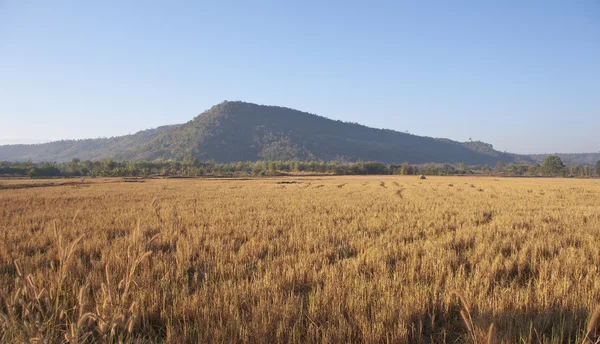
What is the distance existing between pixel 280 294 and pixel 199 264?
230 centimetres

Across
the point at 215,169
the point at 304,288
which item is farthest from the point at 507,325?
the point at 215,169

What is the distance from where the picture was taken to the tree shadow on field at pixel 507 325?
3158mm

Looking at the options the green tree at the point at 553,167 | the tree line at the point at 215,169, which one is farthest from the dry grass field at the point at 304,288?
the green tree at the point at 553,167

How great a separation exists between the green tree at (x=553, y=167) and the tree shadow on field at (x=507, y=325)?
14539 centimetres

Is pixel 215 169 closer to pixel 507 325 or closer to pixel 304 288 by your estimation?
pixel 304 288

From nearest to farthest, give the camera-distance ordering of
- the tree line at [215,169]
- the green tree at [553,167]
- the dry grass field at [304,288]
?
the dry grass field at [304,288]
the tree line at [215,169]
the green tree at [553,167]

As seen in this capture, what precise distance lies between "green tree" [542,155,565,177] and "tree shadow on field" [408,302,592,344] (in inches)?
5724

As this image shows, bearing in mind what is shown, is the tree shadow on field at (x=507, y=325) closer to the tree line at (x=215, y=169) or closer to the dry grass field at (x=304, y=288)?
the dry grass field at (x=304, y=288)

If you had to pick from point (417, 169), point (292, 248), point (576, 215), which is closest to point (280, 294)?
point (292, 248)

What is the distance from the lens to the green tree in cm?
11719

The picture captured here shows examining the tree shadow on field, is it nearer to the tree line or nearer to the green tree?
the tree line

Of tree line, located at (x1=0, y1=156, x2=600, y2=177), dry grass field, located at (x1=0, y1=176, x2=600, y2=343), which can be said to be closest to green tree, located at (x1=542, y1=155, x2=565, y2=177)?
tree line, located at (x1=0, y1=156, x2=600, y2=177)

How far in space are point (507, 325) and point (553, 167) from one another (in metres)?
149

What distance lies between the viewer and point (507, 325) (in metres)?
3.41
